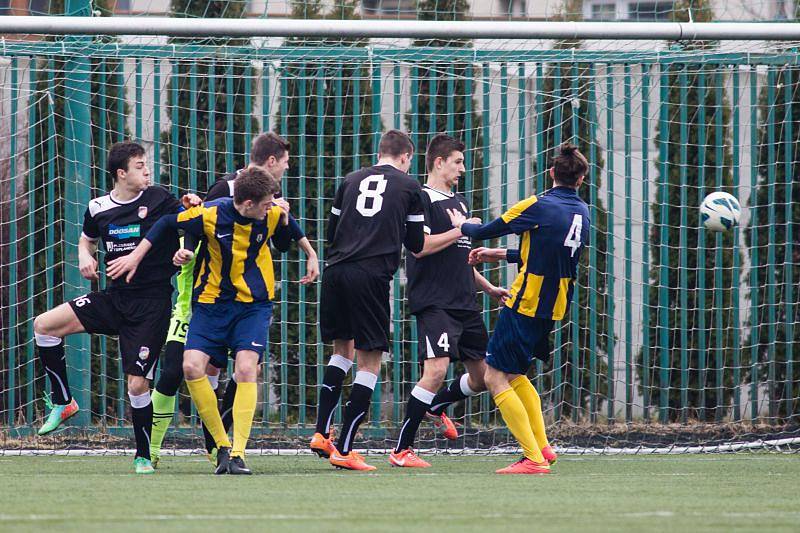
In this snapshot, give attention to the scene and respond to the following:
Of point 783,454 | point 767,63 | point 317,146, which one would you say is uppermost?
point 767,63

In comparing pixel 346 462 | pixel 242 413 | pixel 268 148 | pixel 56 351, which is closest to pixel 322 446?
pixel 346 462

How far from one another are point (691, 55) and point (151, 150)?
185 inches

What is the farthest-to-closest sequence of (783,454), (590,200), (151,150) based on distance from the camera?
(151,150)
(590,200)
(783,454)

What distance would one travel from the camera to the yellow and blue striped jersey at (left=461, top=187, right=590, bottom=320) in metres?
7.02

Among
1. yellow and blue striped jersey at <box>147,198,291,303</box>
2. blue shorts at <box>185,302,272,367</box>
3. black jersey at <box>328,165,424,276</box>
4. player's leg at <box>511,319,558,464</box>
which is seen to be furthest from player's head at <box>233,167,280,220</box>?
player's leg at <box>511,319,558,464</box>

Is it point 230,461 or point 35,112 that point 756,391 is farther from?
point 35,112

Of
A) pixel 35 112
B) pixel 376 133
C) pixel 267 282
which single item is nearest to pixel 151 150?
pixel 35 112

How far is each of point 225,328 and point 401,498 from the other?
1.75m

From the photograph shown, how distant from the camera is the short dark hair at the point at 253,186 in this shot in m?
6.55

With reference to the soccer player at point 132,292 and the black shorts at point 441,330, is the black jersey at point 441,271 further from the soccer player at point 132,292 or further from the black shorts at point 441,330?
the soccer player at point 132,292

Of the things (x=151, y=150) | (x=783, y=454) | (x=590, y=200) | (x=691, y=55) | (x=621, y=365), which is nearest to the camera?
(x=783, y=454)

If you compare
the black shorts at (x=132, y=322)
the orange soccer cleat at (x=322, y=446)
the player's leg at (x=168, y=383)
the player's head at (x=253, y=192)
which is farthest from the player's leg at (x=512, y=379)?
the black shorts at (x=132, y=322)

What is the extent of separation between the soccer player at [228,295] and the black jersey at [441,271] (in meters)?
1.23

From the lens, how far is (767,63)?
9.69 m
